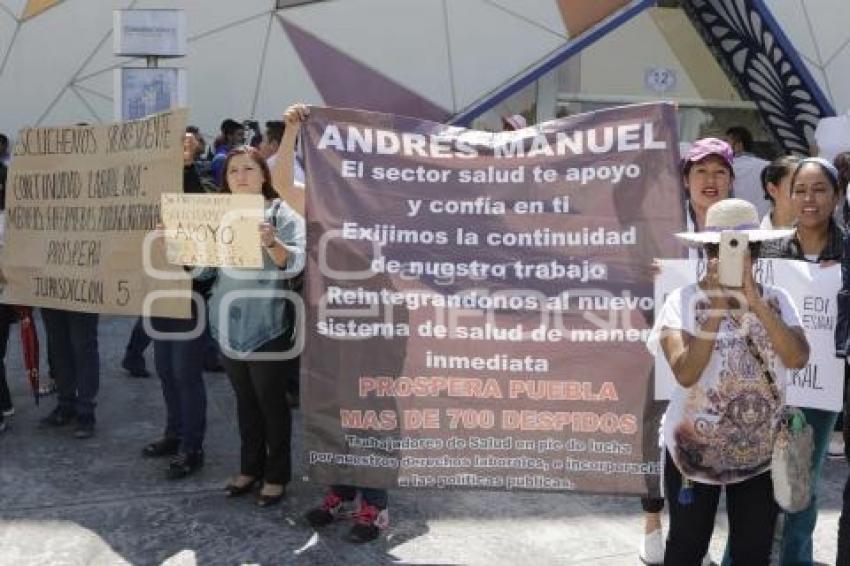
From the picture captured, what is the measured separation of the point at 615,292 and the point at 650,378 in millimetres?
357

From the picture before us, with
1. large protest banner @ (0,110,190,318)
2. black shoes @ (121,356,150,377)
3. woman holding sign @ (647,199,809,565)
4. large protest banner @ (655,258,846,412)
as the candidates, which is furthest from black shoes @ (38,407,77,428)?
woman holding sign @ (647,199,809,565)

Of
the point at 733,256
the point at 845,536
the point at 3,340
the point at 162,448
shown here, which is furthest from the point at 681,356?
the point at 3,340

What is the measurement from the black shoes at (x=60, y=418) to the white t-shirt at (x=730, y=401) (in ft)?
13.6

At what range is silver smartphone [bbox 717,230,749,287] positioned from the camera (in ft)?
8.90

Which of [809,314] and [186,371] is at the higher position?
[809,314]

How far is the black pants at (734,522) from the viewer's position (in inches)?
116

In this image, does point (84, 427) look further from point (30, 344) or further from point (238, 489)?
point (238, 489)

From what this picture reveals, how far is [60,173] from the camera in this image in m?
5.38

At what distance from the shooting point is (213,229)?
4.34 metres

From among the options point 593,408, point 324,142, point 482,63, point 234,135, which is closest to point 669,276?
point 593,408

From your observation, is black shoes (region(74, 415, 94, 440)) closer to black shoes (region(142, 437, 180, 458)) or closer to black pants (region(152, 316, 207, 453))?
black shoes (region(142, 437, 180, 458))

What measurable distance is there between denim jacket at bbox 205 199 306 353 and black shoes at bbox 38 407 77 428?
6.31 feet

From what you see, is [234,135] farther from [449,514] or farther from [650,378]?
[650,378]

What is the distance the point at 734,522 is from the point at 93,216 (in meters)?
3.76
